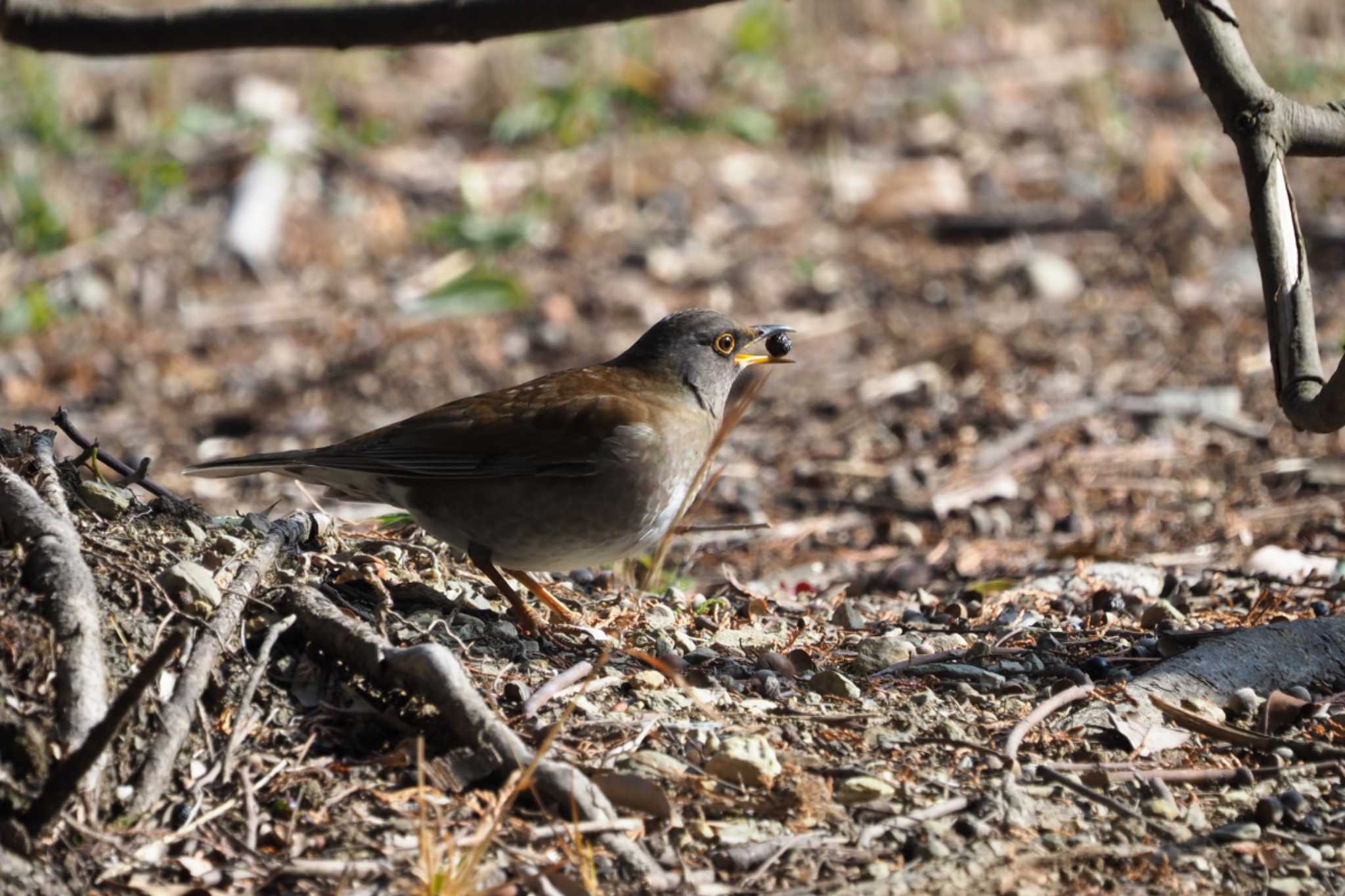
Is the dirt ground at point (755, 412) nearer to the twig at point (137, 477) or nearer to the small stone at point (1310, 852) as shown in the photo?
the small stone at point (1310, 852)

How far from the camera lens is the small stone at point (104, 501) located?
4016 mm

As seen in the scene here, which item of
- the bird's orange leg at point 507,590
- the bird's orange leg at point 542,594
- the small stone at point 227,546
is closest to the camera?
the small stone at point 227,546

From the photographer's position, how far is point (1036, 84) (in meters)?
12.8

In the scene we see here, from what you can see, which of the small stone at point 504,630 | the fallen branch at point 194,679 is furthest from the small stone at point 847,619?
the fallen branch at point 194,679

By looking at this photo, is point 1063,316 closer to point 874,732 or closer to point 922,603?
point 922,603

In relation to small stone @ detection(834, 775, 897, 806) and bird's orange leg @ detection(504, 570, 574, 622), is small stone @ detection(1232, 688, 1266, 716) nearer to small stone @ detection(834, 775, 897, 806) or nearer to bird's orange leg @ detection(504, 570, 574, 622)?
small stone @ detection(834, 775, 897, 806)

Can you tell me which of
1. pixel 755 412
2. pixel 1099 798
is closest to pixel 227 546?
pixel 1099 798

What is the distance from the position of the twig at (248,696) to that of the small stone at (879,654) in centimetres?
154

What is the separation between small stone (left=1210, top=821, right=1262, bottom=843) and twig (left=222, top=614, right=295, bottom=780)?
214 cm

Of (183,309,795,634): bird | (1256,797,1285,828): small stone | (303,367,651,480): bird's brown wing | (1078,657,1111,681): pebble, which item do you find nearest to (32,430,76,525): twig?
(183,309,795,634): bird

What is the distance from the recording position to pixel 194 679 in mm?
3332

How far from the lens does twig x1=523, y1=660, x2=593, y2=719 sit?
3.62m

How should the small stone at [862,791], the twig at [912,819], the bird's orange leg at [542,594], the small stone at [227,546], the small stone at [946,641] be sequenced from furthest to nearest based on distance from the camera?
the bird's orange leg at [542,594] < the small stone at [946,641] < the small stone at [227,546] < the small stone at [862,791] < the twig at [912,819]

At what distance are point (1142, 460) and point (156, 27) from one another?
183 inches
